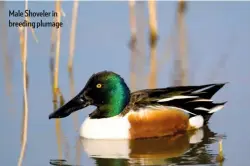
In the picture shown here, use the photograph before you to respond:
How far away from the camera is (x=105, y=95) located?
659cm

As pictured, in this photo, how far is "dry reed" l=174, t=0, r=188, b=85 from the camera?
7.98 m

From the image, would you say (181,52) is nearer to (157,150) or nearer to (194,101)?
(194,101)

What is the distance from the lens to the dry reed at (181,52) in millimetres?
7982

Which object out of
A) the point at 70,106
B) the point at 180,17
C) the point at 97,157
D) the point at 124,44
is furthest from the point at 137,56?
the point at 97,157

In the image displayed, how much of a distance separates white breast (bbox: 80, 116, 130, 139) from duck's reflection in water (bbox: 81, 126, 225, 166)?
5 centimetres

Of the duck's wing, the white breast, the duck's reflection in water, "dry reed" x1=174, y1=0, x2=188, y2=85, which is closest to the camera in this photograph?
the duck's reflection in water

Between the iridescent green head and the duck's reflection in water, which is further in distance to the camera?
the iridescent green head

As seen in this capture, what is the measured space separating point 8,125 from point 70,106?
2.04 feet

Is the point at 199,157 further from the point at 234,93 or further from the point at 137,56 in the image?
the point at 137,56

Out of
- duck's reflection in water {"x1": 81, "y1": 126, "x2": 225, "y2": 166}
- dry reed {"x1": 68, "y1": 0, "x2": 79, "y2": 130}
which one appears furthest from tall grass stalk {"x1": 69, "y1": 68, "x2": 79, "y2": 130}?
duck's reflection in water {"x1": 81, "y1": 126, "x2": 225, "y2": 166}

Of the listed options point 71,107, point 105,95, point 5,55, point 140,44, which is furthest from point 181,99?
point 5,55

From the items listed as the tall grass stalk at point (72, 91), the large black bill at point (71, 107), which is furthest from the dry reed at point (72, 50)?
the large black bill at point (71, 107)

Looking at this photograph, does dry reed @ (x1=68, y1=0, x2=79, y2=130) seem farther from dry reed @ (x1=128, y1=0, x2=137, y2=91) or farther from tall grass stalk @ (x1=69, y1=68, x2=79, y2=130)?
dry reed @ (x1=128, y1=0, x2=137, y2=91)

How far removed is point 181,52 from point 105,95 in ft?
8.56
